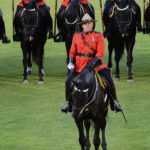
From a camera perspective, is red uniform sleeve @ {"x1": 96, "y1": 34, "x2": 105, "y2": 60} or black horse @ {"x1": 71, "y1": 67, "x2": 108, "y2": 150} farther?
red uniform sleeve @ {"x1": 96, "y1": 34, "x2": 105, "y2": 60}

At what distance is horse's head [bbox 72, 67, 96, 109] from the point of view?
10.9m

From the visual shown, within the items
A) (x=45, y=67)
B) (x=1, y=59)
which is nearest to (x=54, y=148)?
(x=45, y=67)

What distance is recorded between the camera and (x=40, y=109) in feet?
52.4

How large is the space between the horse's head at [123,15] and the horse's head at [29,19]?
2133mm

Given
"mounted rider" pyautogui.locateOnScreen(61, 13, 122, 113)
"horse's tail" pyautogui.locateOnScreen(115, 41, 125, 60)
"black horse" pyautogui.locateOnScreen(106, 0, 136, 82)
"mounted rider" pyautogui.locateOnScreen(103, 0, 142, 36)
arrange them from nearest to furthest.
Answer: "mounted rider" pyautogui.locateOnScreen(61, 13, 122, 113), "black horse" pyautogui.locateOnScreen(106, 0, 136, 82), "horse's tail" pyautogui.locateOnScreen(115, 41, 125, 60), "mounted rider" pyautogui.locateOnScreen(103, 0, 142, 36)

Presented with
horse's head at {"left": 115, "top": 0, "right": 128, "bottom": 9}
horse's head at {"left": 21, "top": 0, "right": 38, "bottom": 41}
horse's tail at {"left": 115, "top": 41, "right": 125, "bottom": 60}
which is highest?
horse's head at {"left": 115, "top": 0, "right": 128, "bottom": 9}

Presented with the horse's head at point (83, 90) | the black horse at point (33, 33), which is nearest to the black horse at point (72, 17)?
the black horse at point (33, 33)

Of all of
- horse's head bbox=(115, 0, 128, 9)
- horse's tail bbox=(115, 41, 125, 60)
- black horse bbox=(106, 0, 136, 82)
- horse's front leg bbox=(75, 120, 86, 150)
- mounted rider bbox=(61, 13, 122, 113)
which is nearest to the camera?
horse's front leg bbox=(75, 120, 86, 150)

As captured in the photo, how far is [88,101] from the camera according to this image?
11.1 meters

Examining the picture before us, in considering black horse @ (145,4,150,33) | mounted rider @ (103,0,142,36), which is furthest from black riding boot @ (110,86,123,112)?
black horse @ (145,4,150,33)

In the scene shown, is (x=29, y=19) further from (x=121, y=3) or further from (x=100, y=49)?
(x=100, y=49)

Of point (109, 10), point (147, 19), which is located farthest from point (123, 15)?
point (147, 19)

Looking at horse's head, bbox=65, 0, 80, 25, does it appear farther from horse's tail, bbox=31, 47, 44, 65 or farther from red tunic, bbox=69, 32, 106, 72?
red tunic, bbox=69, 32, 106, 72

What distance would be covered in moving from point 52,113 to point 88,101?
443 cm
